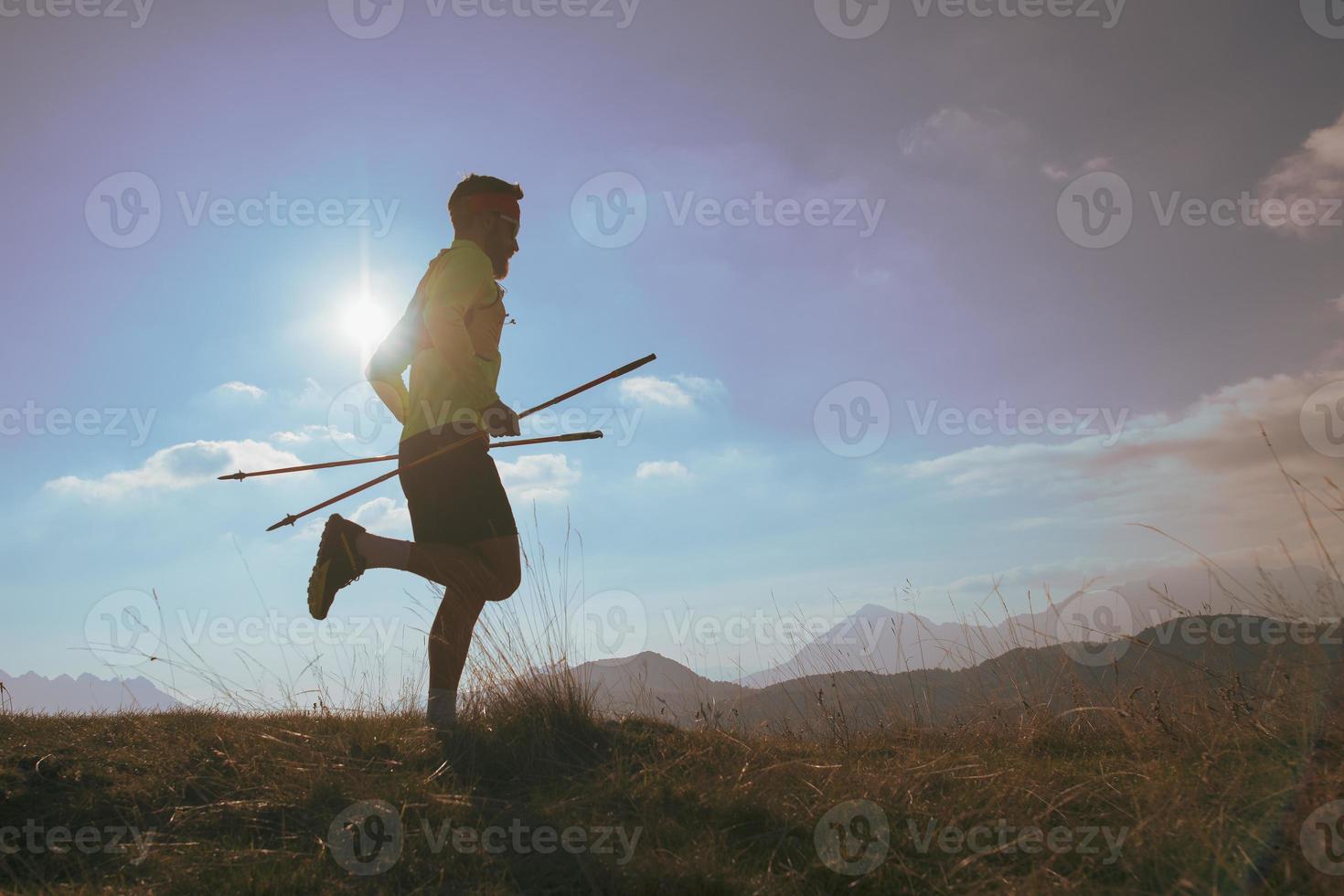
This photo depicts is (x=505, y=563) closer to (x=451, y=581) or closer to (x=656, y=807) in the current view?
(x=451, y=581)

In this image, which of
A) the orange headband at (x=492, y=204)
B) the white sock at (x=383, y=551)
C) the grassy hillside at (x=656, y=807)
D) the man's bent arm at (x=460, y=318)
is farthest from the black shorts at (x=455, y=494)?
the orange headband at (x=492, y=204)

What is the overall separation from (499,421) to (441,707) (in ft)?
4.63

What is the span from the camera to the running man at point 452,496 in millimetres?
3615

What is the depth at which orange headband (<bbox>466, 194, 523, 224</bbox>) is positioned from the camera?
4.01m

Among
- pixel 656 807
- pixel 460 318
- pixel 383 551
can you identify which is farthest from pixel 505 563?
pixel 656 807

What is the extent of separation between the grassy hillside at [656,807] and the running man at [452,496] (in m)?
0.49

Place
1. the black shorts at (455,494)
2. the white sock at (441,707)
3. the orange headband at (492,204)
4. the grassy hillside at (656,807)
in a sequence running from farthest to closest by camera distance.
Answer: the orange headband at (492,204) < the black shorts at (455,494) < the white sock at (441,707) < the grassy hillside at (656,807)

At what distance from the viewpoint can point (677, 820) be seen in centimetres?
259

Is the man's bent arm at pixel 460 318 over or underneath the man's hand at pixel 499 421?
over

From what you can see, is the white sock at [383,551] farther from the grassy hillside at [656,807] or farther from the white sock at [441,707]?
the grassy hillside at [656,807]

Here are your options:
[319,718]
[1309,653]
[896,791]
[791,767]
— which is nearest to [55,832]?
[319,718]

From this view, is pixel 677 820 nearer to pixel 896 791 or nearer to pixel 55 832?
pixel 896 791

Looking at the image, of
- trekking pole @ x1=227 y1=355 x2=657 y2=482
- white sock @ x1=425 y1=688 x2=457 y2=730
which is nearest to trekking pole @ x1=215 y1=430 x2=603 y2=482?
trekking pole @ x1=227 y1=355 x2=657 y2=482

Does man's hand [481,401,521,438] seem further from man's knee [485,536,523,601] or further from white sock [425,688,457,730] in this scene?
white sock [425,688,457,730]
